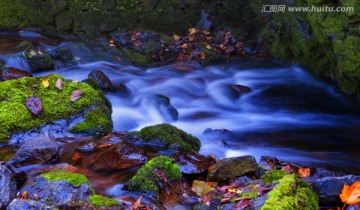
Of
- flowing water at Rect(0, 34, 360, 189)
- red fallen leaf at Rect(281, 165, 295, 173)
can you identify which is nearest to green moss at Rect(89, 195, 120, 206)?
red fallen leaf at Rect(281, 165, 295, 173)

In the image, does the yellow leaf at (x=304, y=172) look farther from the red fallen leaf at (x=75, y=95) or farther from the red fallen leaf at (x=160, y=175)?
the red fallen leaf at (x=75, y=95)

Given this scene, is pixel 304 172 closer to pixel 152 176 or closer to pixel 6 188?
pixel 152 176

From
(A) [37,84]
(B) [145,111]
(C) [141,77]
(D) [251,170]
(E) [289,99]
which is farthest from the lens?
(C) [141,77]

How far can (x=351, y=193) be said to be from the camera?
2928 millimetres

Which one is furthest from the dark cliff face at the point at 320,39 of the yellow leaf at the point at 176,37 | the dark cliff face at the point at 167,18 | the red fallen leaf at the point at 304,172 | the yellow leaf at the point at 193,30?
the red fallen leaf at the point at 304,172

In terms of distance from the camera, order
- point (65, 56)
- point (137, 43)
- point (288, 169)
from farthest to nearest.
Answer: point (137, 43) < point (65, 56) < point (288, 169)

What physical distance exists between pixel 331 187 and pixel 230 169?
4.22ft

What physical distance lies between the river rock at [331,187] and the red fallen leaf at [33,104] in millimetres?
3742

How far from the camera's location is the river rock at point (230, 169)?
413cm

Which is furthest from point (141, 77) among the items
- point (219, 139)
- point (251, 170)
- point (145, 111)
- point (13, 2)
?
point (251, 170)

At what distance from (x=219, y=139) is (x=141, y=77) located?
4020mm

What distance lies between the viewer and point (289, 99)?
897cm

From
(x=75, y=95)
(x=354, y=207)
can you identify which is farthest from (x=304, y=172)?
(x=75, y=95)

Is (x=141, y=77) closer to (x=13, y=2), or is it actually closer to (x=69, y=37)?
(x=69, y=37)
